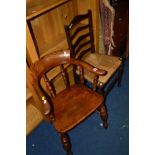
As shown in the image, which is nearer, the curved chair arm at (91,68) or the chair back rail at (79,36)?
the curved chair arm at (91,68)

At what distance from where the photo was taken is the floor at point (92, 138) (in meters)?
1.62

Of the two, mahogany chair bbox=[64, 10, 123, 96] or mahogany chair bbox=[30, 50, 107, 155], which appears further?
mahogany chair bbox=[64, 10, 123, 96]

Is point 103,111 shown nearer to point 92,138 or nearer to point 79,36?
point 92,138

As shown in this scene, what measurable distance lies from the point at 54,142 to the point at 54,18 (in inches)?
49.0

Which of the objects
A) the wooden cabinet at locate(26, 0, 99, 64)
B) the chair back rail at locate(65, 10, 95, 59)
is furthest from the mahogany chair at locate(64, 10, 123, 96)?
the wooden cabinet at locate(26, 0, 99, 64)

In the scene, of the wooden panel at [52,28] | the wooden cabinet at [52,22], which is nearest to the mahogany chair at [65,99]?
the wooden cabinet at [52,22]

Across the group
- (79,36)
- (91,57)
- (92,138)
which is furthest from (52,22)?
(92,138)

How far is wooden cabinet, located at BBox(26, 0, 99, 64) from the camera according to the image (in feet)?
4.55

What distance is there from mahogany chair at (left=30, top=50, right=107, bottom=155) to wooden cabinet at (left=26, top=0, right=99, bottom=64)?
140 mm

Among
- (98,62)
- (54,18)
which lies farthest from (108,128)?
(54,18)

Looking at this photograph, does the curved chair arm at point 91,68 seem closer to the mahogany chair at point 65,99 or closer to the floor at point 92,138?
the mahogany chair at point 65,99

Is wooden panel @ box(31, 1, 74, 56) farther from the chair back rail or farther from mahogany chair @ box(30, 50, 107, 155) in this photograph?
mahogany chair @ box(30, 50, 107, 155)

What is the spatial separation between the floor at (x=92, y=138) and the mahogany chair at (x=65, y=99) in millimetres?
218
